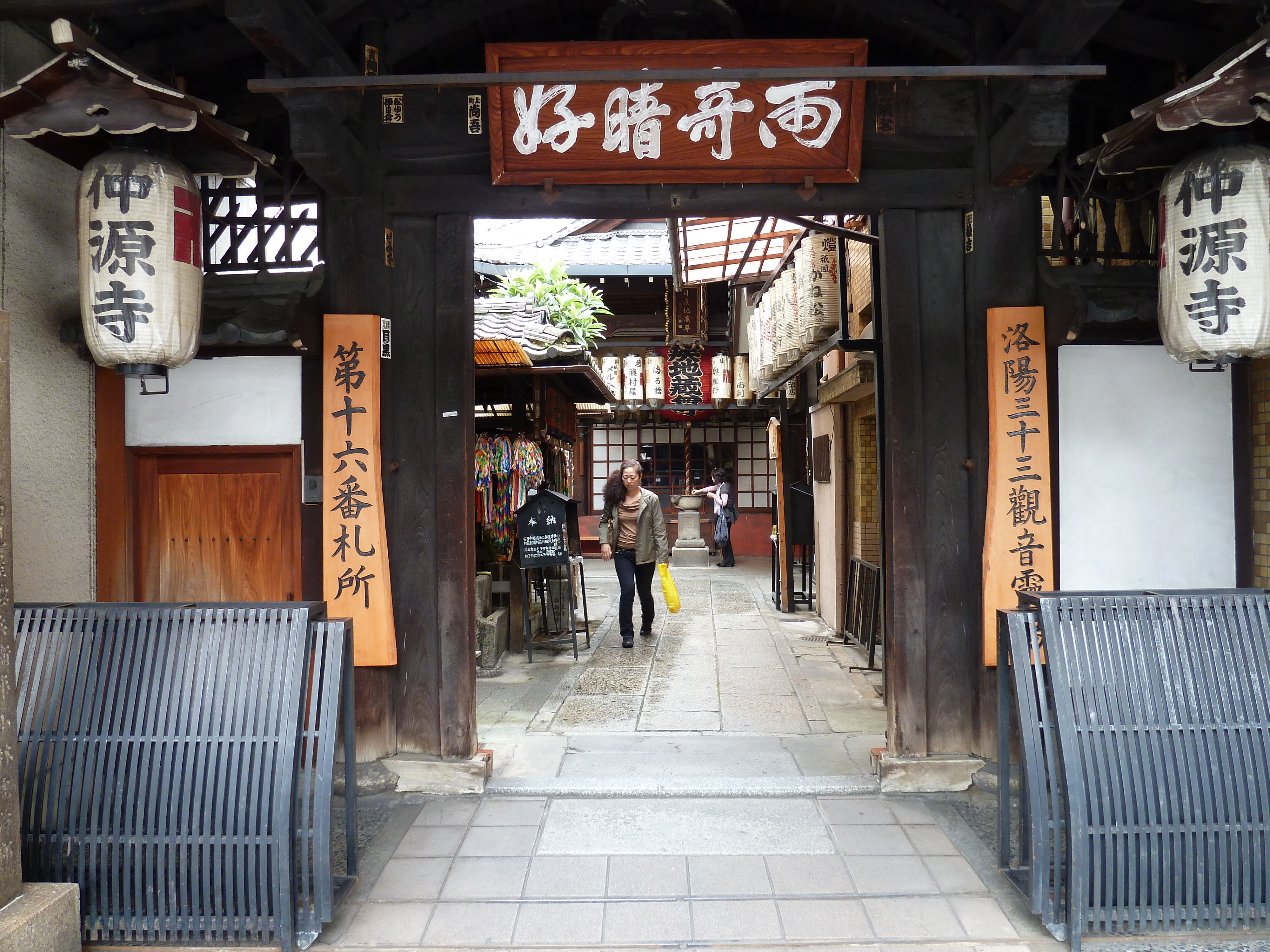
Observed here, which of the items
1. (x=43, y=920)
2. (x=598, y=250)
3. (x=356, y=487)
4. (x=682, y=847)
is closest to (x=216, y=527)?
(x=356, y=487)

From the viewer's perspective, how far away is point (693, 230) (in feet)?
32.8

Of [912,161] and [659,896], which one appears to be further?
[912,161]

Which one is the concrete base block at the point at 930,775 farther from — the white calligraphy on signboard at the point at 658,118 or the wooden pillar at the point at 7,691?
the wooden pillar at the point at 7,691

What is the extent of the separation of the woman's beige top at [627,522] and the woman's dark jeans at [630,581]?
9cm

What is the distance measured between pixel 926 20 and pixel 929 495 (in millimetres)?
3030

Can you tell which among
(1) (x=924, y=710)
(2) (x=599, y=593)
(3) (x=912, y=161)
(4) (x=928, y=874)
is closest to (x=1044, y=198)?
(3) (x=912, y=161)

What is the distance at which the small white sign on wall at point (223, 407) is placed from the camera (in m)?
5.48

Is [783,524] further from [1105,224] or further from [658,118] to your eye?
[658,118]

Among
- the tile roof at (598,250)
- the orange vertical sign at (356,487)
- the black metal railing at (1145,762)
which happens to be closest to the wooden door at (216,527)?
the orange vertical sign at (356,487)

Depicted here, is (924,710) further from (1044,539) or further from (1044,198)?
(1044,198)

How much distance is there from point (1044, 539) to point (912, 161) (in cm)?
263

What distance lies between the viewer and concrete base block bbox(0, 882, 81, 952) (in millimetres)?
3084

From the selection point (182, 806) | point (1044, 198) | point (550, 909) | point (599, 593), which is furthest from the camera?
point (599, 593)

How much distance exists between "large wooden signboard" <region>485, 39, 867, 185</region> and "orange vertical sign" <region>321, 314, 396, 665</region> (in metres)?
1.48
